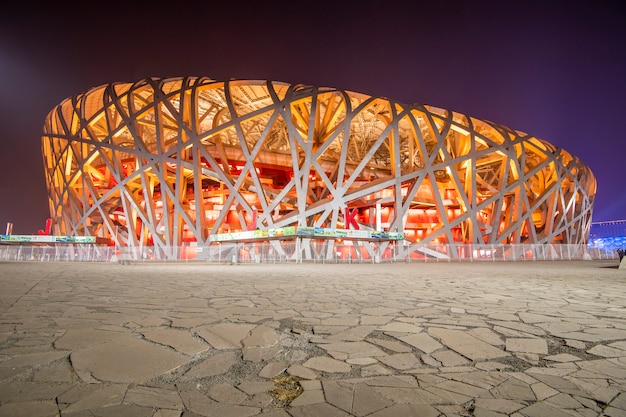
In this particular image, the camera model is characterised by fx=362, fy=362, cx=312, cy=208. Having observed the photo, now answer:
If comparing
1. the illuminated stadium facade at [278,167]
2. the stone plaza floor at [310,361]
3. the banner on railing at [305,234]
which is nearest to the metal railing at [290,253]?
the banner on railing at [305,234]

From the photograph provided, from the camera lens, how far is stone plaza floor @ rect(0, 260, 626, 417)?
5.39ft

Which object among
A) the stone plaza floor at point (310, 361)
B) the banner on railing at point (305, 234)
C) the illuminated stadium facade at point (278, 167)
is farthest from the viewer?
the illuminated stadium facade at point (278, 167)

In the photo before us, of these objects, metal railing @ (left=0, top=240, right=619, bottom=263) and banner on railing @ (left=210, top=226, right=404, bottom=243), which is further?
metal railing @ (left=0, top=240, right=619, bottom=263)

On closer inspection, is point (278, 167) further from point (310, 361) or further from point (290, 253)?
point (310, 361)

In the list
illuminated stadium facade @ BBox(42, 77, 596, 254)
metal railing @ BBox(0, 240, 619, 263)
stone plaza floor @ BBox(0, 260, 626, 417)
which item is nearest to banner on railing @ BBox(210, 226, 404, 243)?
metal railing @ BBox(0, 240, 619, 263)

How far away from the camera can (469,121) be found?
35031 millimetres

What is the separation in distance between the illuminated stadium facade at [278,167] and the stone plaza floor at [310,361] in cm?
2398

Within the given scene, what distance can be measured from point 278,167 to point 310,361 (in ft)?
128

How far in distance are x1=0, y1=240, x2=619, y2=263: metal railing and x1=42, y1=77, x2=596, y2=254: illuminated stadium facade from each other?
1774mm

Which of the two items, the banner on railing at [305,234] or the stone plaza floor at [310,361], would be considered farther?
the banner on railing at [305,234]

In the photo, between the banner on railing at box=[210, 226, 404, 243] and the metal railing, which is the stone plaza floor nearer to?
the metal railing

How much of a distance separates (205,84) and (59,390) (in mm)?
32934

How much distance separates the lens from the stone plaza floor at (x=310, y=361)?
64.7 inches

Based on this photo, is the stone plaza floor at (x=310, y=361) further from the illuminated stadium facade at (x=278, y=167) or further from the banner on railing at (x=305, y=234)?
the illuminated stadium facade at (x=278, y=167)
